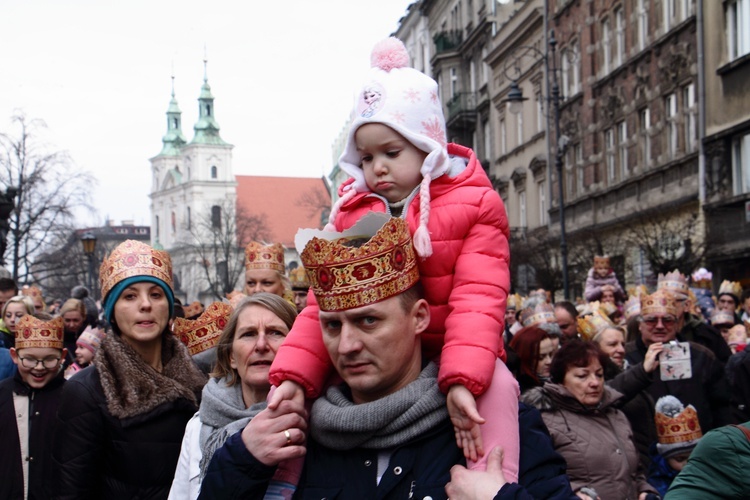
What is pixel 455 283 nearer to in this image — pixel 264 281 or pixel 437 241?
pixel 437 241

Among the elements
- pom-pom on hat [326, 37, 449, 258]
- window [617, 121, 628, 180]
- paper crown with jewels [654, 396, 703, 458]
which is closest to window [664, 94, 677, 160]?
window [617, 121, 628, 180]

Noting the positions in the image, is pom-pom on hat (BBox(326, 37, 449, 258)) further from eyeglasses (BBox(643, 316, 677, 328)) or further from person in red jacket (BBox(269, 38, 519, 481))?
eyeglasses (BBox(643, 316, 677, 328))

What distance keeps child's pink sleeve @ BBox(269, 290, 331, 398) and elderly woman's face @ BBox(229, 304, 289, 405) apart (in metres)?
0.97

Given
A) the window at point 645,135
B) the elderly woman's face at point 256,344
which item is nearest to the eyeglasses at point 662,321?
the elderly woman's face at point 256,344

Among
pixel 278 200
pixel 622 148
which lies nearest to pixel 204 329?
pixel 622 148

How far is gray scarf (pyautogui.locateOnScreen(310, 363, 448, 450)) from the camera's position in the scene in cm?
311

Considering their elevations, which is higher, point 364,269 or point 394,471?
point 364,269

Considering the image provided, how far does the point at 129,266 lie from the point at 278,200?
418 feet

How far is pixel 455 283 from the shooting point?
3.31m

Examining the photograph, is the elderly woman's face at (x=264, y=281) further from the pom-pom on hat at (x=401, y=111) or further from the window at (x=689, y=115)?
the window at (x=689, y=115)

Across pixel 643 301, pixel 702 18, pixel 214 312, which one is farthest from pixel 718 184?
pixel 214 312

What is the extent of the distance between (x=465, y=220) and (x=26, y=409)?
13.7 feet

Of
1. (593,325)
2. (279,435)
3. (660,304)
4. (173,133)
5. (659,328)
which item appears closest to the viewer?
(279,435)

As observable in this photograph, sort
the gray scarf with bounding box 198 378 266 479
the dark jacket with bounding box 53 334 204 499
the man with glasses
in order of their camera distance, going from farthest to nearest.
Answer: the man with glasses → the dark jacket with bounding box 53 334 204 499 → the gray scarf with bounding box 198 378 266 479
